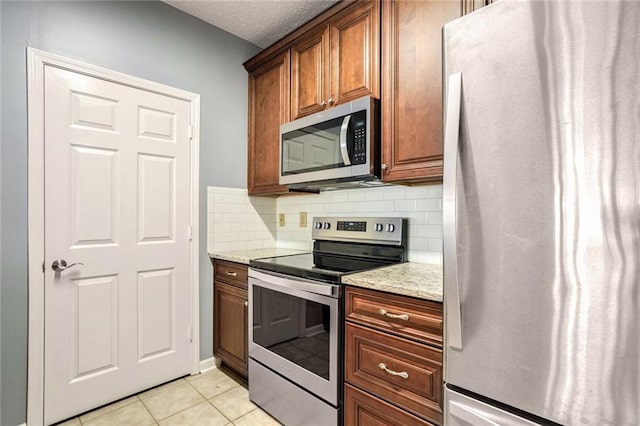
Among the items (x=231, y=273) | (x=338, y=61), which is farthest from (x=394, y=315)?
(x=338, y=61)

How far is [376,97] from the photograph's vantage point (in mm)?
1692

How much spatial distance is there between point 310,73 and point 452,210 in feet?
4.92

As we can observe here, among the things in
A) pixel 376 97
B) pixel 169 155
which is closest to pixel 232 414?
pixel 169 155

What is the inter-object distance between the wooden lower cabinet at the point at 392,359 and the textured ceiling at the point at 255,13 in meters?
1.88

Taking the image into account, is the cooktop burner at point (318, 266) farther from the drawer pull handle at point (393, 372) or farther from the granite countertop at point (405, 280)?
the drawer pull handle at point (393, 372)

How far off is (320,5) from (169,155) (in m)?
1.44

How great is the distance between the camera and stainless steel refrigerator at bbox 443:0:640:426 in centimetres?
73

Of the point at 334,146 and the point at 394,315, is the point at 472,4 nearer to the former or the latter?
the point at 334,146

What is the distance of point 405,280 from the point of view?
1348mm

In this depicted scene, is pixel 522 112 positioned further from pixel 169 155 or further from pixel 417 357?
pixel 169 155

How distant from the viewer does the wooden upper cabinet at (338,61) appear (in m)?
1.72

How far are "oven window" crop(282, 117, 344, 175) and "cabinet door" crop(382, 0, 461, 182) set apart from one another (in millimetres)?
287

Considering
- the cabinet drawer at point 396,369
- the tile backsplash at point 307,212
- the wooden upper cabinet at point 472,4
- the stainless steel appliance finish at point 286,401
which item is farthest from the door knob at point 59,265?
the wooden upper cabinet at point 472,4

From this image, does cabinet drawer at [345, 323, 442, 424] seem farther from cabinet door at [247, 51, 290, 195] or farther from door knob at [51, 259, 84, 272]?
door knob at [51, 259, 84, 272]
